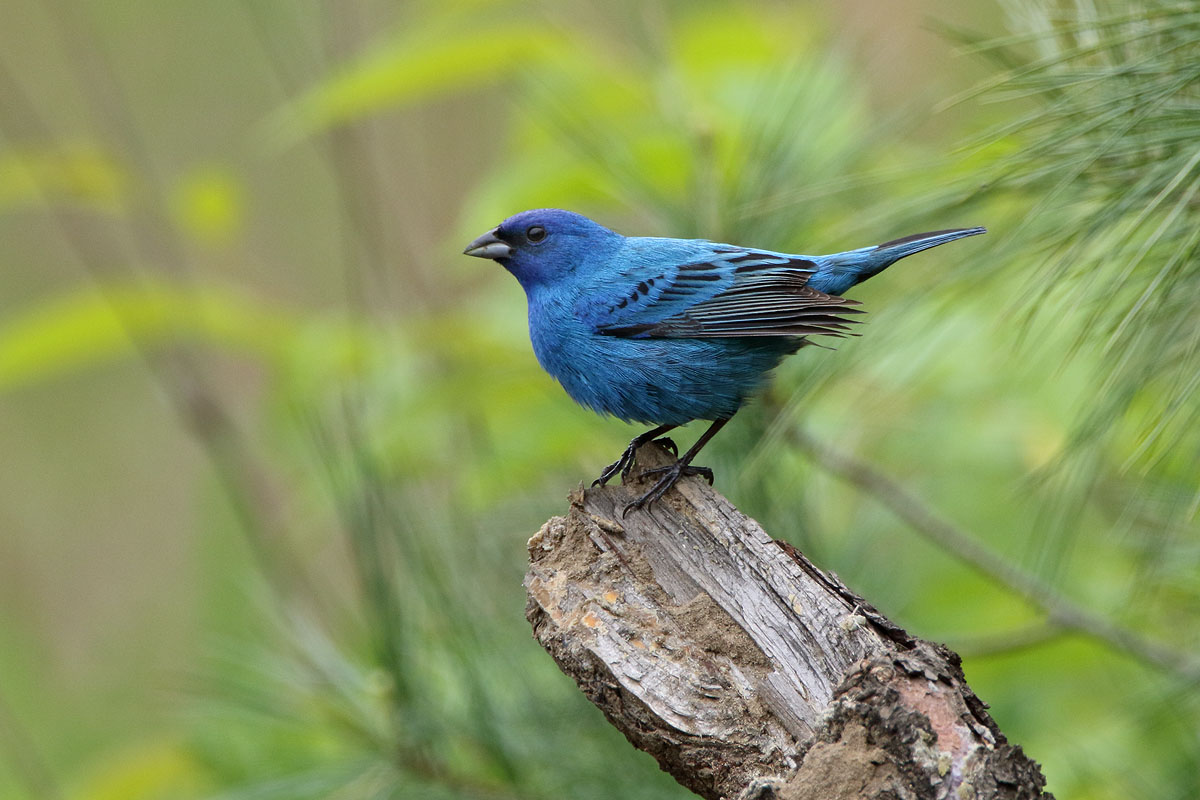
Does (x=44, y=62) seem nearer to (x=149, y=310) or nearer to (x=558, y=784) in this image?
(x=149, y=310)

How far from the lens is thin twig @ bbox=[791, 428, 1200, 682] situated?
10.6ft

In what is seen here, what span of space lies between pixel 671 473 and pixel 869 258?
100 centimetres

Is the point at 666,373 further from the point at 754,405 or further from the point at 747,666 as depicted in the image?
the point at 747,666

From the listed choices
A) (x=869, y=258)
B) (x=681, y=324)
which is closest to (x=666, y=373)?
(x=681, y=324)

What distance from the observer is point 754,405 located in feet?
11.7

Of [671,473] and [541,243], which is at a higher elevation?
[541,243]

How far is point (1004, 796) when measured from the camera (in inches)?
65.1

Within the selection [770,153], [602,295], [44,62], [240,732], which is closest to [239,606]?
[240,732]

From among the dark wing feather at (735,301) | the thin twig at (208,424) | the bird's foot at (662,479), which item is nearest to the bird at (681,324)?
the dark wing feather at (735,301)

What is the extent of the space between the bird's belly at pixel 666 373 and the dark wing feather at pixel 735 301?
0.14ft

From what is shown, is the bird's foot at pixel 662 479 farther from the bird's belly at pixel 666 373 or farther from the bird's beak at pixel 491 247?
the bird's beak at pixel 491 247

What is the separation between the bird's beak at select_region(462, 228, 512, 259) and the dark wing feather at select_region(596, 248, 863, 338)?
56 cm

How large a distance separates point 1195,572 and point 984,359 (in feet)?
2.77

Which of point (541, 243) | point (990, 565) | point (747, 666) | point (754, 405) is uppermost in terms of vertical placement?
point (541, 243)
